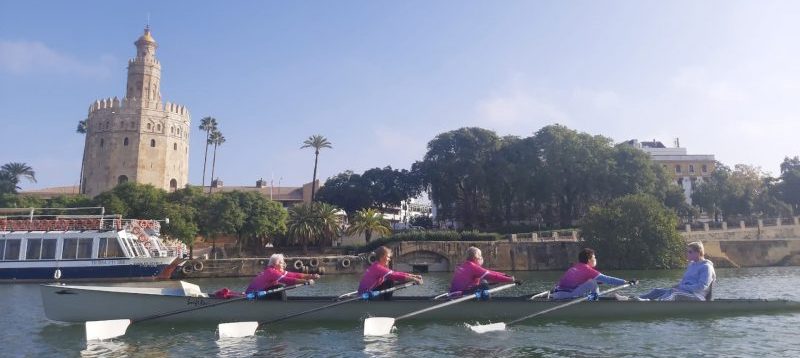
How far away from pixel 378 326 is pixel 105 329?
675 centimetres

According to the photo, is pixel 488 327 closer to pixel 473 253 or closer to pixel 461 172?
pixel 473 253

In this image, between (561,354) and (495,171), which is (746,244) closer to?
(495,171)

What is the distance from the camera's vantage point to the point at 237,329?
1422 cm

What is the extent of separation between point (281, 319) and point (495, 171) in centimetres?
5334

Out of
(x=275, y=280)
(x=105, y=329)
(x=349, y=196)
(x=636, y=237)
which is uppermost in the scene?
(x=349, y=196)

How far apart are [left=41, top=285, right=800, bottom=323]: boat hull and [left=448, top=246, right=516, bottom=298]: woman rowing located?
0.38 meters

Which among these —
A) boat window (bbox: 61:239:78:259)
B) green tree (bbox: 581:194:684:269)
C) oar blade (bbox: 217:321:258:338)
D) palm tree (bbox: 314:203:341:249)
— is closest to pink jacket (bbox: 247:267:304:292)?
oar blade (bbox: 217:321:258:338)

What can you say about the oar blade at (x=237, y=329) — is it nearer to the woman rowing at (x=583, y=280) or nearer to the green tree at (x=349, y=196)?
the woman rowing at (x=583, y=280)

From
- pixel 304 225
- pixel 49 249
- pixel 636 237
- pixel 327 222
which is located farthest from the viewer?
pixel 327 222

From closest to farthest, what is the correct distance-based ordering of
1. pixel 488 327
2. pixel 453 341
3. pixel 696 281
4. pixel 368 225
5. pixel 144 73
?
pixel 453 341
pixel 488 327
pixel 696 281
pixel 368 225
pixel 144 73

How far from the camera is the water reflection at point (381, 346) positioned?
1244 cm

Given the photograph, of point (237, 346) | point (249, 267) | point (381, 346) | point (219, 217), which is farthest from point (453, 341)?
point (219, 217)

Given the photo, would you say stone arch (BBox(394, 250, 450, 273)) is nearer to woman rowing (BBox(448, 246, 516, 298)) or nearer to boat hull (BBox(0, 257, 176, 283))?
boat hull (BBox(0, 257, 176, 283))

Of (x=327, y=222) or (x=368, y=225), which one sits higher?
(x=327, y=222)
